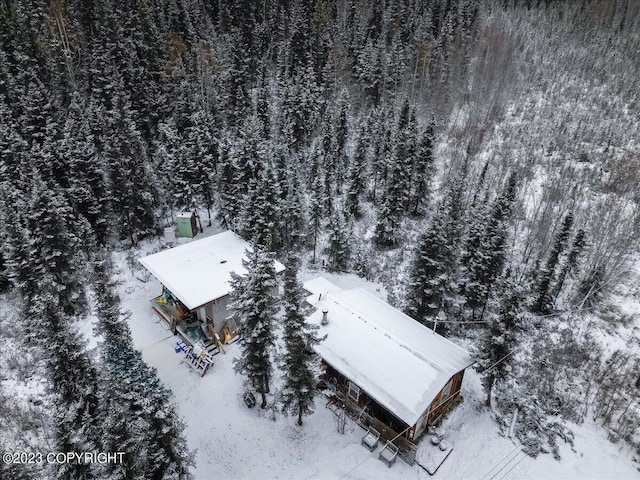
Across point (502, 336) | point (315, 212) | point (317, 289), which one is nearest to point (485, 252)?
point (502, 336)

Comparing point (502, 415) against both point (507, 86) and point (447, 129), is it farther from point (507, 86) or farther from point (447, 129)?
point (507, 86)

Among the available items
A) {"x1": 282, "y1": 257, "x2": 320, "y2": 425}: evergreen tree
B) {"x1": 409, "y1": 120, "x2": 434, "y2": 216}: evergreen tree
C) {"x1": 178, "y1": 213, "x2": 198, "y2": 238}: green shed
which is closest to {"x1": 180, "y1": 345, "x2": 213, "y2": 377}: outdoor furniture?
{"x1": 282, "y1": 257, "x2": 320, "y2": 425}: evergreen tree

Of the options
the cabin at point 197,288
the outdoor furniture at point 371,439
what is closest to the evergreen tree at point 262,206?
the cabin at point 197,288

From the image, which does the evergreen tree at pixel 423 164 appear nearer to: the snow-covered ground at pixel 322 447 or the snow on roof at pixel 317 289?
the snow on roof at pixel 317 289

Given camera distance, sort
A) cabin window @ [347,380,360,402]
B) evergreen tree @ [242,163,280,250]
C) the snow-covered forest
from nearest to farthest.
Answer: the snow-covered forest → cabin window @ [347,380,360,402] → evergreen tree @ [242,163,280,250]

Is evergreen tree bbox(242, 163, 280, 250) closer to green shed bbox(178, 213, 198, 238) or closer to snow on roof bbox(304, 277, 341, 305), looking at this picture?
snow on roof bbox(304, 277, 341, 305)

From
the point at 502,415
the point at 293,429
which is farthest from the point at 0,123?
the point at 502,415
